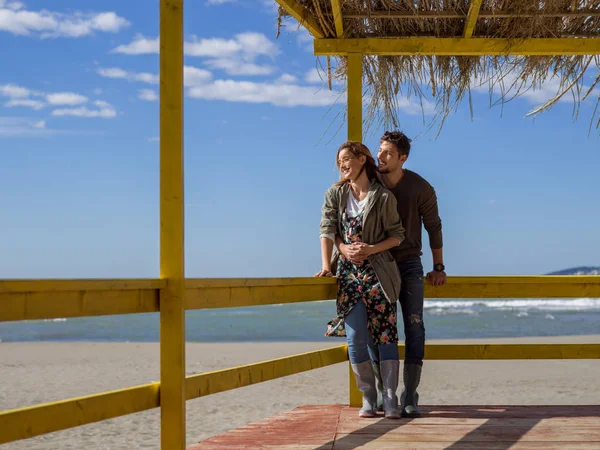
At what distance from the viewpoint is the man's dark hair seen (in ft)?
12.8

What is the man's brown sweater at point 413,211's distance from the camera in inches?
154

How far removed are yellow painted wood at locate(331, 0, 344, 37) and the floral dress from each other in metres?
1.13

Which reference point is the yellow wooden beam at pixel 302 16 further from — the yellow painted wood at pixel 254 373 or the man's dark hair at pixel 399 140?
the yellow painted wood at pixel 254 373

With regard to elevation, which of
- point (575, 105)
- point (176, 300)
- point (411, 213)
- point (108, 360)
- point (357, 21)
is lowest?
point (108, 360)

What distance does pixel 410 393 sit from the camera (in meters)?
3.98

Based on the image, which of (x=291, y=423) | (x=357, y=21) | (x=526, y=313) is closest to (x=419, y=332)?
(x=291, y=423)

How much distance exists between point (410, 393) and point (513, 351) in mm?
871

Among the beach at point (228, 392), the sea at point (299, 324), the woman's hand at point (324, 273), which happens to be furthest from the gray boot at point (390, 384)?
the sea at point (299, 324)

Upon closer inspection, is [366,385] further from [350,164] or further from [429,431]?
[350,164]

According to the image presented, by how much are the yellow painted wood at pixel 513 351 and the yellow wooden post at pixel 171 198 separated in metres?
1.93

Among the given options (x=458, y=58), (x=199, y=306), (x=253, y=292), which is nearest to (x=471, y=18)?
(x=458, y=58)

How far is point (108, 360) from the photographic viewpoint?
12.8 meters

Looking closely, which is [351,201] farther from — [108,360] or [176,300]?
[108,360]

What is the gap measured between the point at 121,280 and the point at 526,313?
22.2 meters
